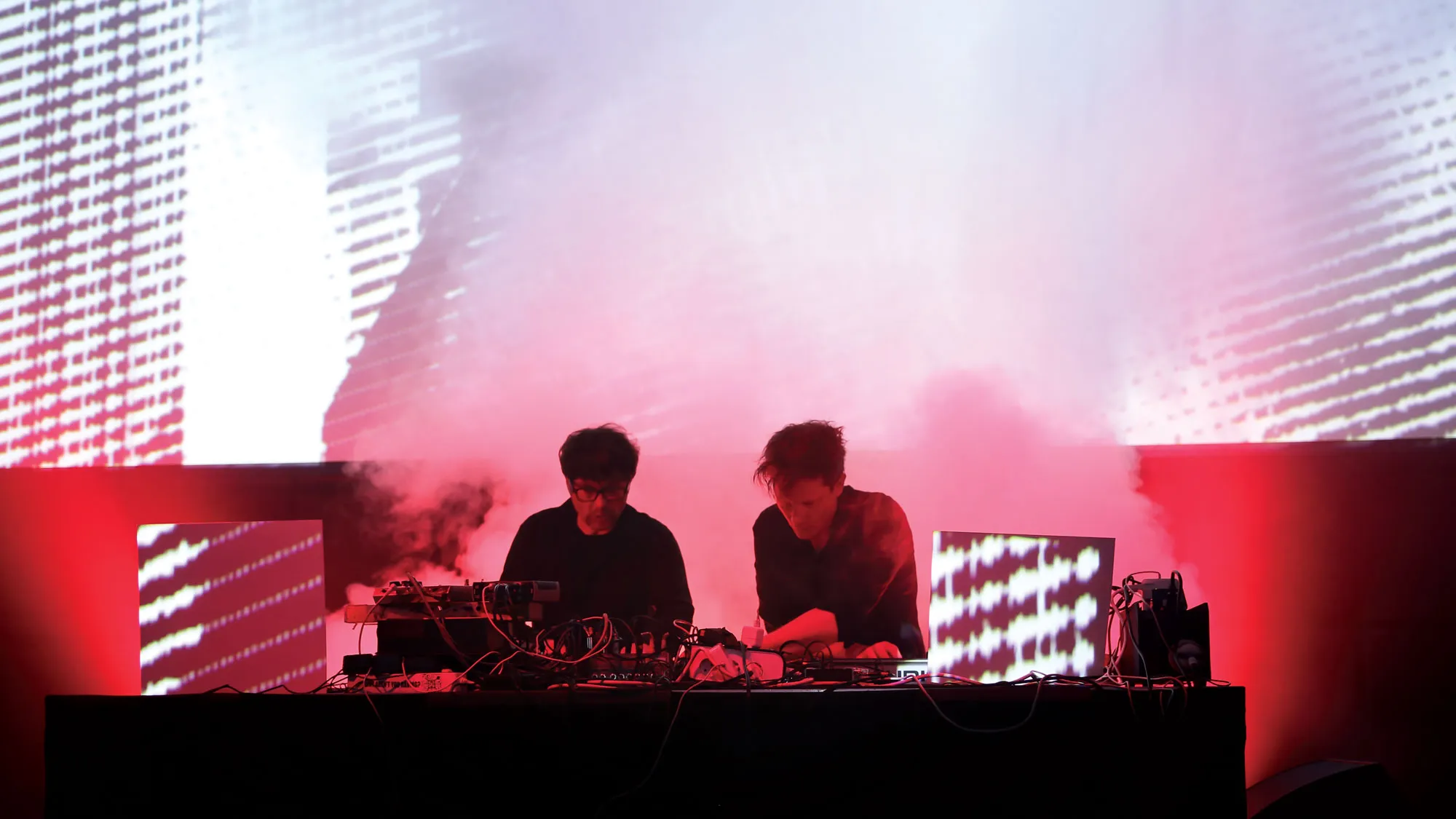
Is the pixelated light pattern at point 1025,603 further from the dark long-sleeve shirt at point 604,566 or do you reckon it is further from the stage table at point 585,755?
the dark long-sleeve shirt at point 604,566

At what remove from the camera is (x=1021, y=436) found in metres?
3.22

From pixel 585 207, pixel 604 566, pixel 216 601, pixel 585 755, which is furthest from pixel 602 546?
pixel 585 755

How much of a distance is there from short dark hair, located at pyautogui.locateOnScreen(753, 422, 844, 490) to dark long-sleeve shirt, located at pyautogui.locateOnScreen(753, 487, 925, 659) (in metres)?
0.11

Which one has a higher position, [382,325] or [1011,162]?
A: [1011,162]

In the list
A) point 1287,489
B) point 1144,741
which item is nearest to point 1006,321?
point 1287,489

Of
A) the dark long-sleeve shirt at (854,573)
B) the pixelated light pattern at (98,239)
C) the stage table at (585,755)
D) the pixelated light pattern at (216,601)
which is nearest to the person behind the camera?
the stage table at (585,755)

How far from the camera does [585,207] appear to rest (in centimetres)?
324

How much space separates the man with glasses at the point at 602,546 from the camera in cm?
307

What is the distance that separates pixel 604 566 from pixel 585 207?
3.77 ft

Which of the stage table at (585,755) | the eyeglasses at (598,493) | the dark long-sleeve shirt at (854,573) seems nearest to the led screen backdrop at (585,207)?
the eyeglasses at (598,493)

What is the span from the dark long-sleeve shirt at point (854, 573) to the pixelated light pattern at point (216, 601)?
59.1 inches

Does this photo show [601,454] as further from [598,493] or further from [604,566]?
[604,566]

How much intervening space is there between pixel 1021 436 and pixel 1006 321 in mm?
373

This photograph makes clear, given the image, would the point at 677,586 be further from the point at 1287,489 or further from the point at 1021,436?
the point at 1287,489
